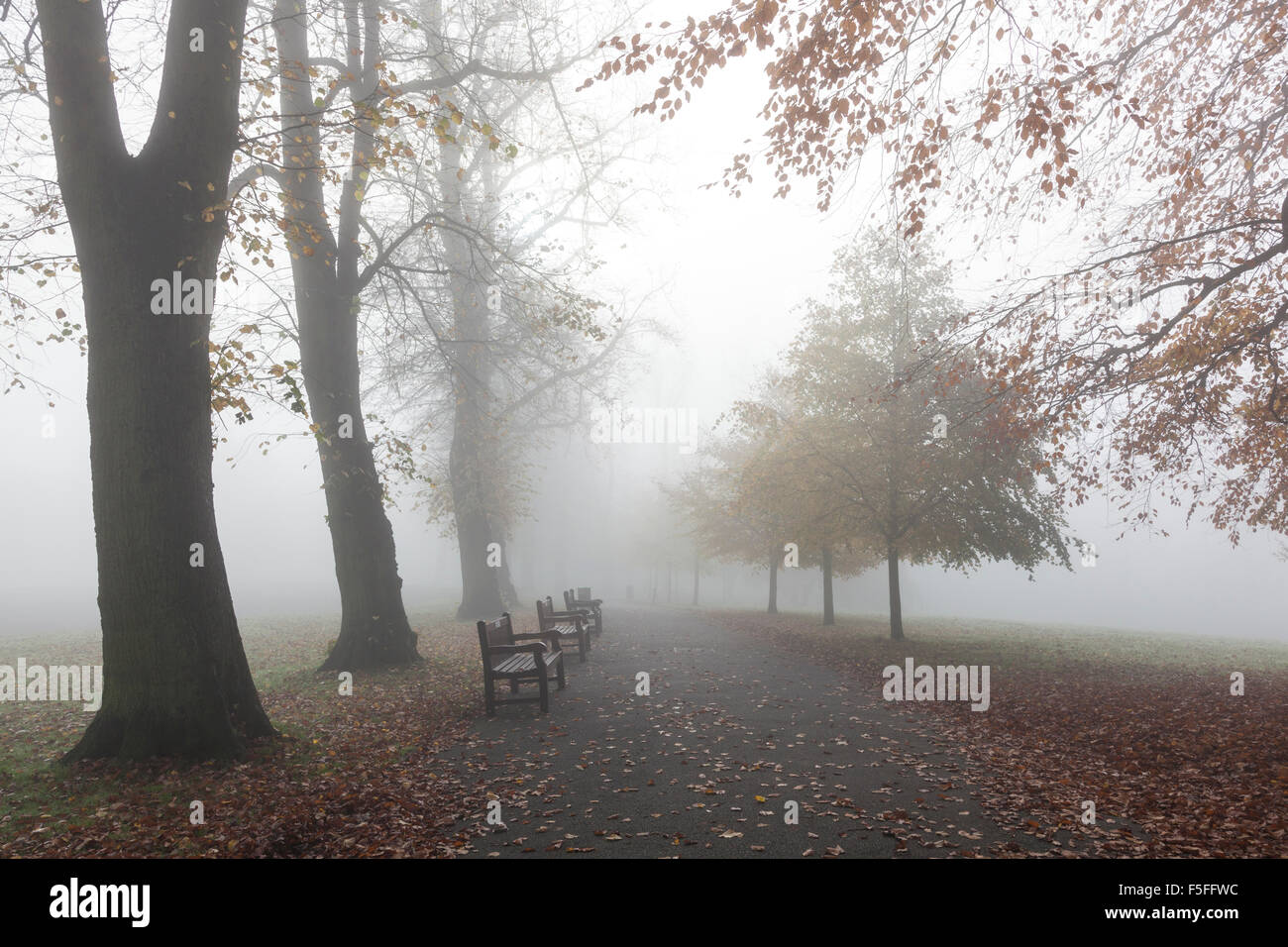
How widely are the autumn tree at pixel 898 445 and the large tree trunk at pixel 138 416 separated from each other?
433 inches

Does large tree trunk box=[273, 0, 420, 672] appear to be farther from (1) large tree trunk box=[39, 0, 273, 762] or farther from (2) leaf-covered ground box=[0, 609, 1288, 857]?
(1) large tree trunk box=[39, 0, 273, 762]

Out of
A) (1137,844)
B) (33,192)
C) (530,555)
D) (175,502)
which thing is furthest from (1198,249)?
(530,555)

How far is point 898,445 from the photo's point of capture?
563 inches

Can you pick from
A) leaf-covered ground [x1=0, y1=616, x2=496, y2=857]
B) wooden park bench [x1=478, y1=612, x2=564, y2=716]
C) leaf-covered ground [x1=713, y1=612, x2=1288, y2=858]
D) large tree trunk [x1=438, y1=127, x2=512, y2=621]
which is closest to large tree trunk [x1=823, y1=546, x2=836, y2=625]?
leaf-covered ground [x1=713, y1=612, x2=1288, y2=858]

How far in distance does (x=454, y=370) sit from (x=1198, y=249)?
41.2 ft

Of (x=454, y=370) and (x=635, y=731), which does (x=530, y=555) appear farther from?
(x=635, y=731)

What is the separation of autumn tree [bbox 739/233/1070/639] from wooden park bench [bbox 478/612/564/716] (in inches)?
310

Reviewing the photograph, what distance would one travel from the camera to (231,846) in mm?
4316

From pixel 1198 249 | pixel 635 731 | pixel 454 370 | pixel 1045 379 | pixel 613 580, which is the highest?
pixel 1198 249

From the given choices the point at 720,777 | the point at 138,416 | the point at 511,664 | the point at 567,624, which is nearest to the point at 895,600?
the point at 567,624

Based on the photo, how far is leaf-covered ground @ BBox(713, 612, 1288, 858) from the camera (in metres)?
4.73

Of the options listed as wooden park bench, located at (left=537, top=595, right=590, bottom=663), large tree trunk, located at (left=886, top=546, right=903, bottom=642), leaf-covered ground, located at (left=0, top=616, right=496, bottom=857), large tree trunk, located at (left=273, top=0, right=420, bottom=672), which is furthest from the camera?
large tree trunk, located at (left=886, top=546, right=903, bottom=642)
